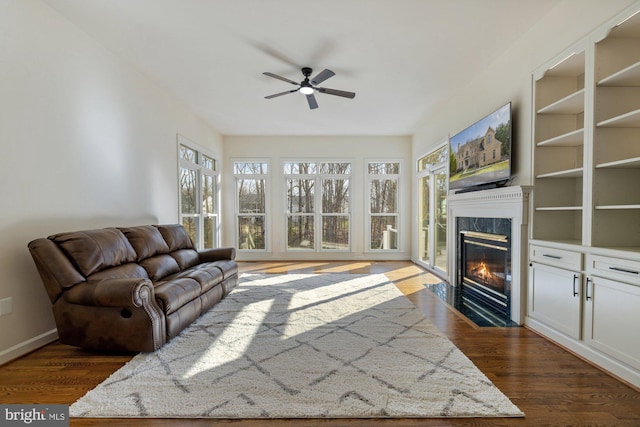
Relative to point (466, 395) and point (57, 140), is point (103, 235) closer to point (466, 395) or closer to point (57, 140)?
point (57, 140)

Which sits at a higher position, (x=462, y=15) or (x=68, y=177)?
(x=462, y=15)

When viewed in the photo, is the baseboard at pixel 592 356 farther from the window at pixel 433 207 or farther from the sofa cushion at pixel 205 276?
the sofa cushion at pixel 205 276

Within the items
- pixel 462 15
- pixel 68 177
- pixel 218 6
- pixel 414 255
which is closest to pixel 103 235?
pixel 68 177

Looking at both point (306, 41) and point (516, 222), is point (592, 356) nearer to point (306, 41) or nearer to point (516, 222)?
point (516, 222)

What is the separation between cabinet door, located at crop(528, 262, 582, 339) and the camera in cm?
244

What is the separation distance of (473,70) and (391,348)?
3.52 metres

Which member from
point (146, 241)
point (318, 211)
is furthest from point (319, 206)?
point (146, 241)

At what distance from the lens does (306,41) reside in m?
3.16

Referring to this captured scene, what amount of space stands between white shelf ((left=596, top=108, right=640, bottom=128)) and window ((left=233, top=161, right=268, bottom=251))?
6000mm

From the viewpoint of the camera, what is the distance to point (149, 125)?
4215 millimetres

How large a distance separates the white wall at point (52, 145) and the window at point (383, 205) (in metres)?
4.82

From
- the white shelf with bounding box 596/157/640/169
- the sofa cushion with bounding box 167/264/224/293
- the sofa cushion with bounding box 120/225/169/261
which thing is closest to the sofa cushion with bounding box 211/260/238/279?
the sofa cushion with bounding box 167/264/224/293

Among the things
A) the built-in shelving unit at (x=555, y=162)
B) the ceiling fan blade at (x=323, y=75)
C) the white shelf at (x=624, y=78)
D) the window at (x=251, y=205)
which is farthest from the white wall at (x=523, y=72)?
the window at (x=251, y=205)

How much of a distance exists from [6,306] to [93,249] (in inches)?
26.6
